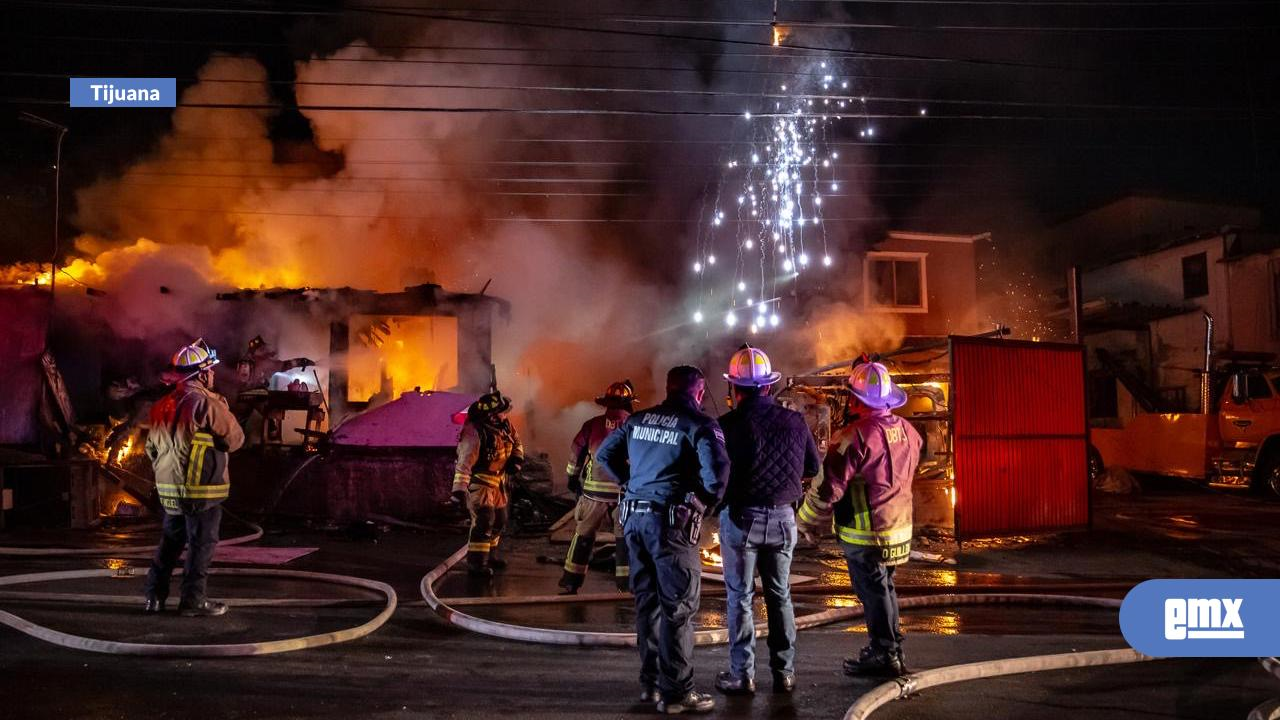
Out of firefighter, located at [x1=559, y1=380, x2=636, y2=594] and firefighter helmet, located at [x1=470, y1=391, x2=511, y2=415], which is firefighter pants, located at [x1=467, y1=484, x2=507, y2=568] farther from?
firefighter, located at [x1=559, y1=380, x2=636, y2=594]

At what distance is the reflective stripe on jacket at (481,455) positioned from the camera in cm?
816

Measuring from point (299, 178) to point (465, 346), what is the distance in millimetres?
6870

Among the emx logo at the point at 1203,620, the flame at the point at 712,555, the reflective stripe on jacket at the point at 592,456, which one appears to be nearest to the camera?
the emx logo at the point at 1203,620

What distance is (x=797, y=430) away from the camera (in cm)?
461

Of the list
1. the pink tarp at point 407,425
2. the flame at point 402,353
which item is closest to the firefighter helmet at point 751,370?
the pink tarp at point 407,425

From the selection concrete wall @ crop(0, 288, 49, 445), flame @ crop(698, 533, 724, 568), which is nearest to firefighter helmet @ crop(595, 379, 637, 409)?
flame @ crop(698, 533, 724, 568)

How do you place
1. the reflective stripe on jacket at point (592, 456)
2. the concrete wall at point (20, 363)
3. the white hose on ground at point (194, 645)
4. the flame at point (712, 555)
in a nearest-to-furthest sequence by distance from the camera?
the white hose on ground at point (194, 645), the reflective stripe on jacket at point (592, 456), the flame at point (712, 555), the concrete wall at point (20, 363)

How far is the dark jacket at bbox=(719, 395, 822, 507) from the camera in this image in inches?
176

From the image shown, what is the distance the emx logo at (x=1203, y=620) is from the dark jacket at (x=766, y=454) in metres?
2.85

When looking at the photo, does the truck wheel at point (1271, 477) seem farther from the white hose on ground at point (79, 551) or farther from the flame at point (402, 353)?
the white hose on ground at point (79, 551)

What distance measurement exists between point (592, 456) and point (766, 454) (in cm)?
299

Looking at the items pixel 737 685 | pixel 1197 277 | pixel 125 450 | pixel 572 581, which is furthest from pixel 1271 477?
pixel 125 450

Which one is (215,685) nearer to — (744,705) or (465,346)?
(744,705)

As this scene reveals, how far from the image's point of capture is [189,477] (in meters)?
5.89
